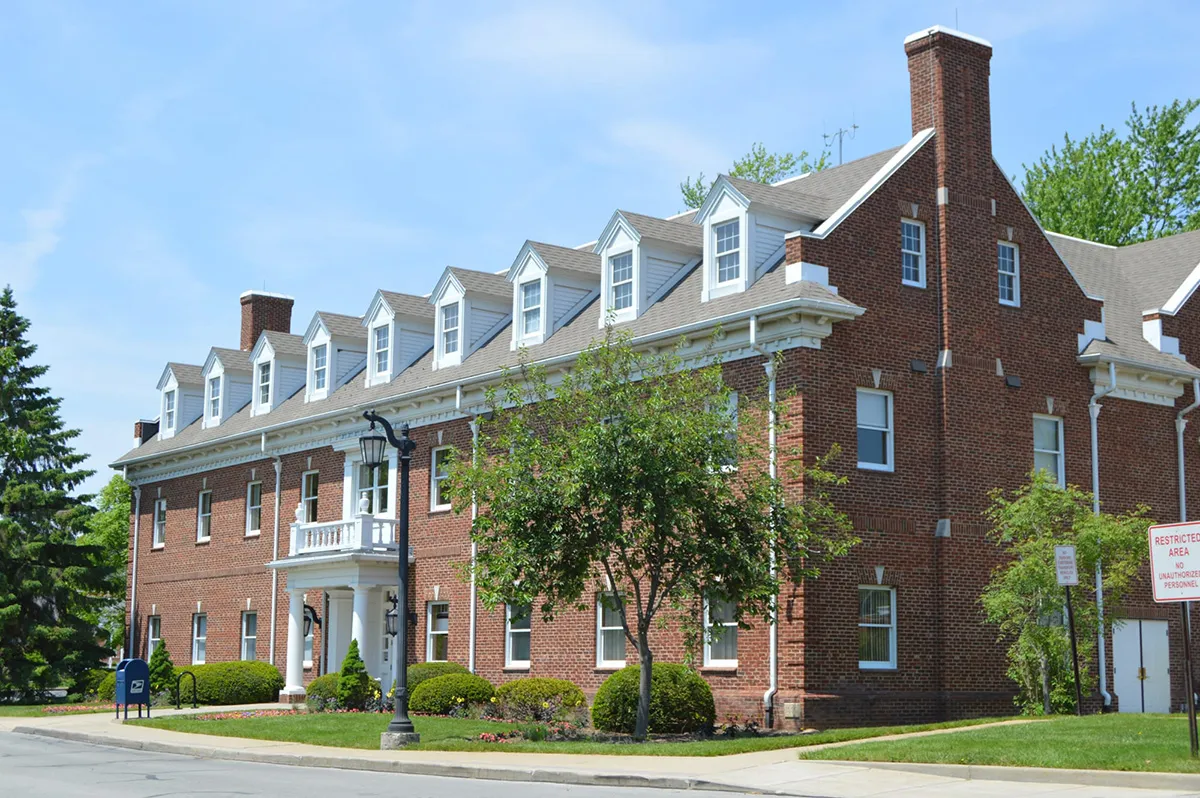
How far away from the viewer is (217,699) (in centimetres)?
3731

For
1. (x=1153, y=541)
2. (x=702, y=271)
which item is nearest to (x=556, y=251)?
(x=702, y=271)

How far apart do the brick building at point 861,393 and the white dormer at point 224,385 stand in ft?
22.9

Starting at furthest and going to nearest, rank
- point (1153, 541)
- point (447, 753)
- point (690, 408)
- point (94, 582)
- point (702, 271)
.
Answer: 1. point (94, 582)
2. point (702, 271)
3. point (690, 408)
4. point (447, 753)
5. point (1153, 541)

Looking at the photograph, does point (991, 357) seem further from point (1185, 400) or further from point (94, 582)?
point (94, 582)

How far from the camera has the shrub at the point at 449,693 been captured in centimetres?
3058

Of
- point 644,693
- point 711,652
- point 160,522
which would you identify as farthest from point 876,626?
point 160,522

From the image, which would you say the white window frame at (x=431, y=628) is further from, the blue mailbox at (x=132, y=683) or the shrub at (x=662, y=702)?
the shrub at (x=662, y=702)

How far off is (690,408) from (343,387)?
1859 centimetres

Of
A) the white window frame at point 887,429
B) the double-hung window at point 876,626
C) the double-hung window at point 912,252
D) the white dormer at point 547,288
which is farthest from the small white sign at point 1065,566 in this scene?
the white dormer at point 547,288

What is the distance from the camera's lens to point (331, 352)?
41.0 meters

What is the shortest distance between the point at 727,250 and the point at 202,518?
22727 mm

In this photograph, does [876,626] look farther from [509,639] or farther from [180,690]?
[180,690]

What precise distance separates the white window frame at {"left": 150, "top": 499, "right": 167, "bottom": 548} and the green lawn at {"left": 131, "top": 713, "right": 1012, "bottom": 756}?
15919mm

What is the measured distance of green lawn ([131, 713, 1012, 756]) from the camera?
21844 mm
